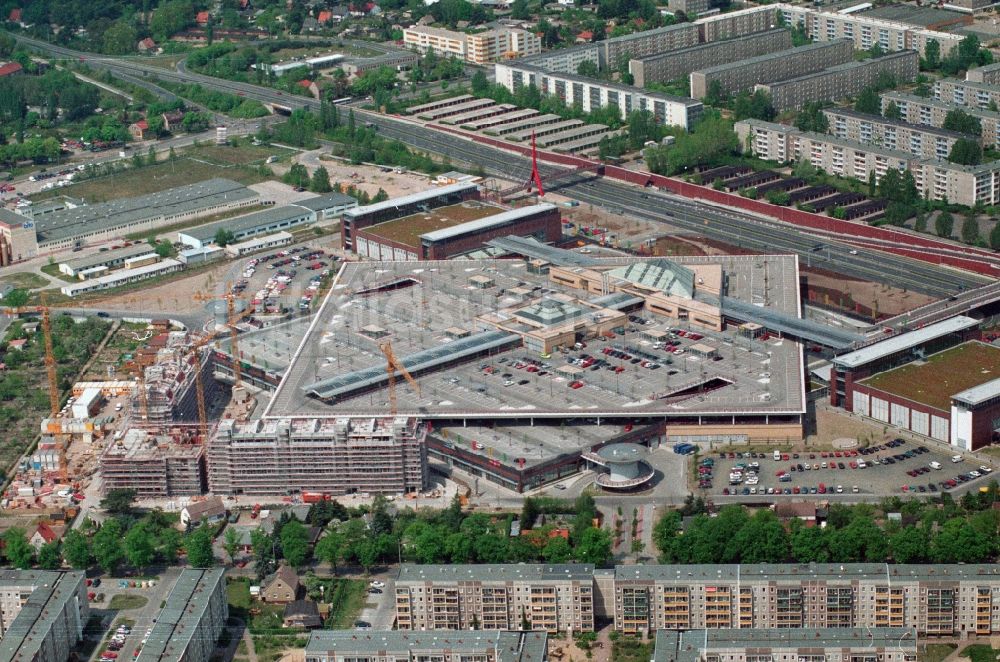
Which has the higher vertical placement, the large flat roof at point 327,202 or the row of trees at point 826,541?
the large flat roof at point 327,202

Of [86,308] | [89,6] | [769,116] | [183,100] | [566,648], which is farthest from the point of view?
[89,6]

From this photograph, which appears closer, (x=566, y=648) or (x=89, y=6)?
(x=566, y=648)

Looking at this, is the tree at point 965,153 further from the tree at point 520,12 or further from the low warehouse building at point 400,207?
the tree at point 520,12

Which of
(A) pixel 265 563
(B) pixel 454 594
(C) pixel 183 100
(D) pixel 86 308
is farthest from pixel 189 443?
(C) pixel 183 100

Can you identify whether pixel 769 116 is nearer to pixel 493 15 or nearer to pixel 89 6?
pixel 493 15

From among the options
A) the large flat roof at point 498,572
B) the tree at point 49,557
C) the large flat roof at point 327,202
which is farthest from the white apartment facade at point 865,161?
the tree at point 49,557

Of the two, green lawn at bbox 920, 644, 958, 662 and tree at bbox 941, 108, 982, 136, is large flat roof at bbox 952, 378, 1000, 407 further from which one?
tree at bbox 941, 108, 982, 136
